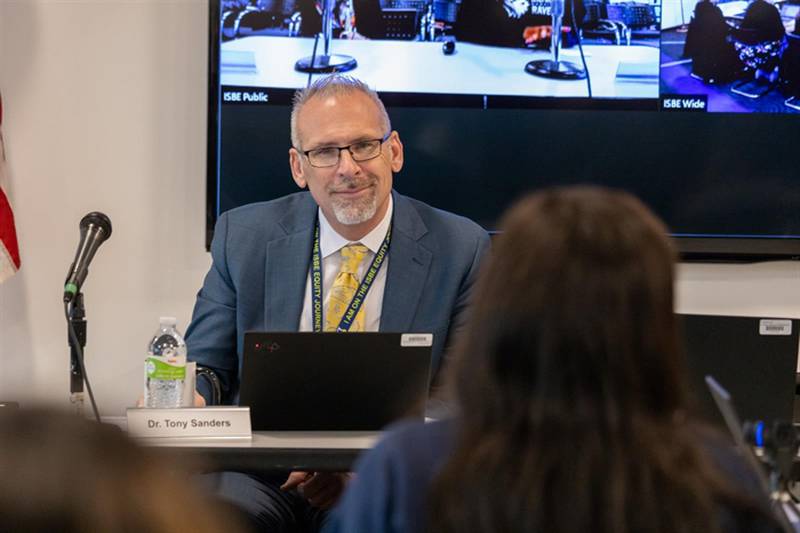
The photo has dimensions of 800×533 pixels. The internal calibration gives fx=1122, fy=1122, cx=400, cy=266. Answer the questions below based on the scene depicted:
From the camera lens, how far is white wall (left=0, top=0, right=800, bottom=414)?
3.94m

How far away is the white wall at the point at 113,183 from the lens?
3.94m

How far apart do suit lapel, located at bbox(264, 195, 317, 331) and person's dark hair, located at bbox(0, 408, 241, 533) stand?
2265 mm

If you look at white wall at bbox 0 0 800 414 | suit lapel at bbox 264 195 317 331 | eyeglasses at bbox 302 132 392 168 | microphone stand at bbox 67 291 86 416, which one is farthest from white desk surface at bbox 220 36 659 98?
microphone stand at bbox 67 291 86 416

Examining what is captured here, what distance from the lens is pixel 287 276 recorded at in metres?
3.00

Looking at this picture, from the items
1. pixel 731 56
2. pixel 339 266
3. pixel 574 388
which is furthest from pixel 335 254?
pixel 574 388

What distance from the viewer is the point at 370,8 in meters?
3.77

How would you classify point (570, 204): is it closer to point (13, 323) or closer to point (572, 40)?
point (572, 40)

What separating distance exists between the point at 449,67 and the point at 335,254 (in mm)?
1047

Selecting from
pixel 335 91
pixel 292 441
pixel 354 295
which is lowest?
pixel 292 441

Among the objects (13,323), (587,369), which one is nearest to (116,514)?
(587,369)

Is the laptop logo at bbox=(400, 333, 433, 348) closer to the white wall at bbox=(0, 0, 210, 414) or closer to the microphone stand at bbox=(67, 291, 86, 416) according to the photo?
the microphone stand at bbox=(67, 291, 86, 416)

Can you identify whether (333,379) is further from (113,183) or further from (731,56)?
(731,56)

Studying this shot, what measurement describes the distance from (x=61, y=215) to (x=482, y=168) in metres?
1.50

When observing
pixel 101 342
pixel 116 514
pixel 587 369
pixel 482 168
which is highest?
pixel 116 514
